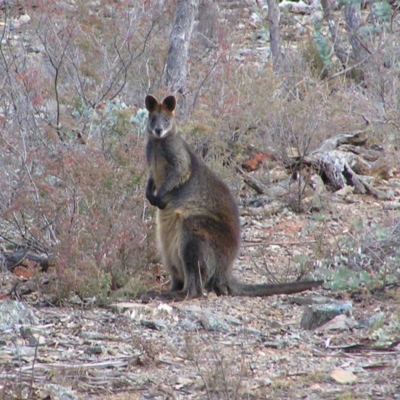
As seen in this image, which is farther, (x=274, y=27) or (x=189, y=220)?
(x=274, y=27)

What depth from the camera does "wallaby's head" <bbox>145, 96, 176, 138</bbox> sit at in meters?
7.90

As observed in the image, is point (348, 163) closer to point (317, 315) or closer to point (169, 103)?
point (169, 103)

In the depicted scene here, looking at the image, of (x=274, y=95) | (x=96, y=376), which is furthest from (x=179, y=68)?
(x=96, y=376)

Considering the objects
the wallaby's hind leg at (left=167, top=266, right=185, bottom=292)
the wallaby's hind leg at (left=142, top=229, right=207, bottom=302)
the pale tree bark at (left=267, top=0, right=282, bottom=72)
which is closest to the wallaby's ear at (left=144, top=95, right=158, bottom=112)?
the wallaby's hind leg at (left=142, top=229, right=207, bottom=302)

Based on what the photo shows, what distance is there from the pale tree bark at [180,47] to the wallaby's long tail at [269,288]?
3.60m

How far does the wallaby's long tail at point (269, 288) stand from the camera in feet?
23.8

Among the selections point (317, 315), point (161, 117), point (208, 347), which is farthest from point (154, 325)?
point (161, 117)

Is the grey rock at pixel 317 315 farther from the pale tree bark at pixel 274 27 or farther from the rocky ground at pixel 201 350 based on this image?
the pale tree bark at pixel 274 27

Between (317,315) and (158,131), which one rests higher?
(158,131)

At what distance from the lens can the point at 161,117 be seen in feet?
26.1

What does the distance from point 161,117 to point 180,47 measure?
3.61 metres

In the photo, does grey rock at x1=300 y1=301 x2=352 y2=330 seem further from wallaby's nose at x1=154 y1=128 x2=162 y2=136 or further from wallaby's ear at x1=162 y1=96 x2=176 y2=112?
wallaby's ear at x1=162 y1=96 x2=176 y2=112

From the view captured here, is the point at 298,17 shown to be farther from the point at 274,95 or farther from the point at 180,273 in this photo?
the point at 180,273

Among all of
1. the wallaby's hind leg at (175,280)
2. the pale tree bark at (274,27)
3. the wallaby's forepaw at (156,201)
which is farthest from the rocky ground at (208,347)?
the pale tree bark at (274,27)
